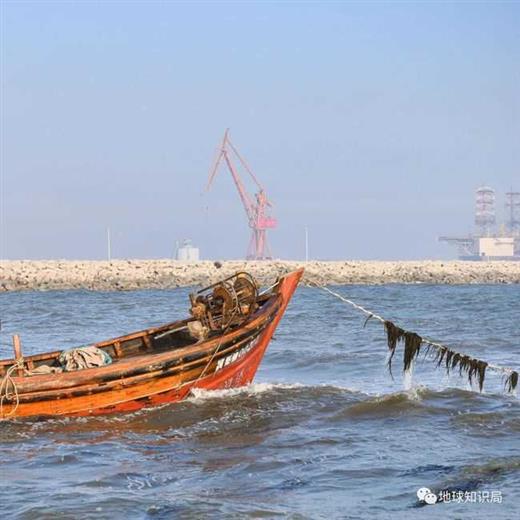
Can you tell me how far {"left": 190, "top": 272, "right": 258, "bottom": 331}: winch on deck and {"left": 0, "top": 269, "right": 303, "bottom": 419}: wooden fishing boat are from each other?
0.6 inches

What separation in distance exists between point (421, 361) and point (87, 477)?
1117 cm

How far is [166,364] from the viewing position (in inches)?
598

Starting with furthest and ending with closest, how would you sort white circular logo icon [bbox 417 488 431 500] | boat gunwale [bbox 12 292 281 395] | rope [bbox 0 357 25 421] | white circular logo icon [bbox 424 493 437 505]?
boat gunwale [bbox 12 292 281 395], rope [bbox 0 357 25 421], white circular logo icon [bbox 417 488 431 500], white circular logo icon [bbox 424 493 437 505]

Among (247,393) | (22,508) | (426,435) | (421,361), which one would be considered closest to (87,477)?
(22,508)

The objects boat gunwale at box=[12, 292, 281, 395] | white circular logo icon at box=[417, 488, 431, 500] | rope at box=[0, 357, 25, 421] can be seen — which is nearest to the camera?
white circular logo icon at box=[417, 488, 431, 500]

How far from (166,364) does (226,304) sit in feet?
6.44

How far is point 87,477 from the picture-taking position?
11.3 m

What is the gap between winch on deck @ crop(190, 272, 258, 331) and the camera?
55.0ft

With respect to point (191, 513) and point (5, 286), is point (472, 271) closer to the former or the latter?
point (5, 286)

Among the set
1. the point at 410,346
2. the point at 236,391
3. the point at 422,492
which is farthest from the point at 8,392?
the point at 422,492

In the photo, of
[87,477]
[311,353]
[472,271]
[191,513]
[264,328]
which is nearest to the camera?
[191,513]

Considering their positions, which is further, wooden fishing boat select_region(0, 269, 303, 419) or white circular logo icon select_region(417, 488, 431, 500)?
wooden fishing boat select_region(0, 269, 303, 419)

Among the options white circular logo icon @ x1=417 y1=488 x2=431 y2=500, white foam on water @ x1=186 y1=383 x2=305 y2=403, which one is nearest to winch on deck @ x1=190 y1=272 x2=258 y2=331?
white foam on water @ x1=186 y1=383 x2=305 y2=403

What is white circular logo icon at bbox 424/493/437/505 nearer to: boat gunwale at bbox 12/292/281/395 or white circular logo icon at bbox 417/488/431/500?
white circular logo icon at bbox 417/488/431/500
